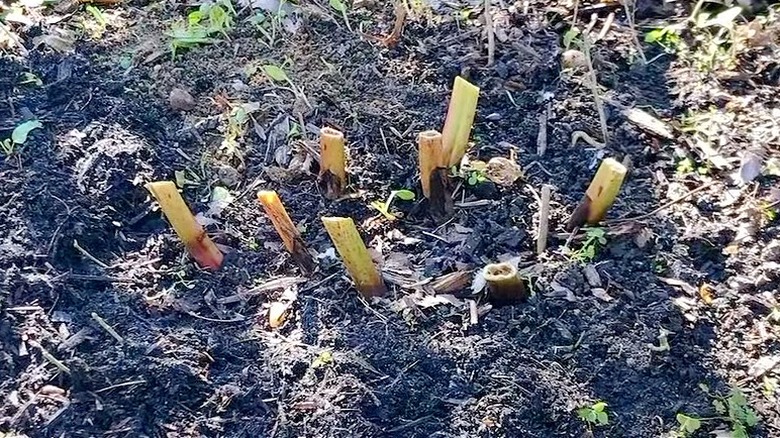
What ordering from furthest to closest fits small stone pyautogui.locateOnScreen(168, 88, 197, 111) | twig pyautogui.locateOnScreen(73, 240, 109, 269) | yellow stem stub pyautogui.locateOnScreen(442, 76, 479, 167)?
small stone pyautogui.locateOnScreen(168, 88, 197, 111)
twig pyautogui.locateOnScreen(73, 240, 109, 269)
yellow stem stub pyautogui.locateOnScreen(442, 76, 479, 167)

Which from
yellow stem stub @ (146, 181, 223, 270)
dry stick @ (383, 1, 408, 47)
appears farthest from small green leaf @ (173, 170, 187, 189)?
dry stick @ (383, 1, 408, 47)

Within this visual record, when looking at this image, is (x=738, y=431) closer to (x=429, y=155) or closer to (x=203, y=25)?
(x=429, y=155)

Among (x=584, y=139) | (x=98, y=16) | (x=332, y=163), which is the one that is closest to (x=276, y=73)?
(x=332, y=163)

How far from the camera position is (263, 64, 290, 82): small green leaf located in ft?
7.81

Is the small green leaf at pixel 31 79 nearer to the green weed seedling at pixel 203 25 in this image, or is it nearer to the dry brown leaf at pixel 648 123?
the green weed seedling at pixel 203 25

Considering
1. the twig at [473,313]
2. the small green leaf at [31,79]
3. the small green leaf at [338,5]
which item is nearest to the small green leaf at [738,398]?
the twig at [473,313]

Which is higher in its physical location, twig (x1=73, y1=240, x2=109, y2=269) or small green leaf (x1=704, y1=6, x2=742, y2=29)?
small green leaf (x1=704, y1=6, x2=742, y2=29)

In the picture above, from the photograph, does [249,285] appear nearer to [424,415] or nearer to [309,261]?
[309,261]

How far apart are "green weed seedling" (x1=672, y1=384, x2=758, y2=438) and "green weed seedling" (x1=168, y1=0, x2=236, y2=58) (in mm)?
1740

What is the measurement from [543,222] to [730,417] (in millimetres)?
590

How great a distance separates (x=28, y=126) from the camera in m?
2.23

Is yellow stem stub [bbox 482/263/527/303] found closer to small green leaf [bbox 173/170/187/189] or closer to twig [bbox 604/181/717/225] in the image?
twig [bbox 604/181/717/225]

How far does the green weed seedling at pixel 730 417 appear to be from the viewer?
5.43ft

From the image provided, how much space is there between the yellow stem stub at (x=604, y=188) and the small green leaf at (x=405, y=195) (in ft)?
1.43
